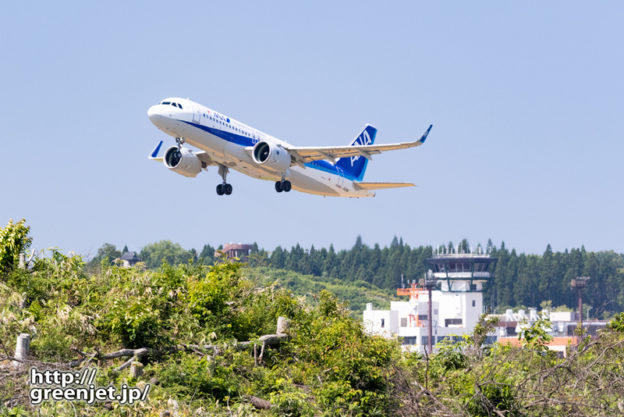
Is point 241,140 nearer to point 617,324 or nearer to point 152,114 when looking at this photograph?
point 152,114

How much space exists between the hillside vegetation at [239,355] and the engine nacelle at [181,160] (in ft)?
86.9

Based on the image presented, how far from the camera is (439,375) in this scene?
22656 mm

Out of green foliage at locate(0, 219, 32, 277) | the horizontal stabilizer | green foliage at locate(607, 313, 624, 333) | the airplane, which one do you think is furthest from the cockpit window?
green foliage at locate(607, 313, 624, 333)

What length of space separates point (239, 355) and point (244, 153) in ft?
101

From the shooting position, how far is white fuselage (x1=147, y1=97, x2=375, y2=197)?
4681 centimetres

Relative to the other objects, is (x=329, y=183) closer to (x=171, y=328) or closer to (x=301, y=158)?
(x=301, y=158)

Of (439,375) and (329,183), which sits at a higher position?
(329,183)

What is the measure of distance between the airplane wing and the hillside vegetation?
921 inches

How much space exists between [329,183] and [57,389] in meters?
43.5

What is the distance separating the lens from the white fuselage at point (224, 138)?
46812mm

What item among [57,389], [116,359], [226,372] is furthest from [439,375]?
[57,389]

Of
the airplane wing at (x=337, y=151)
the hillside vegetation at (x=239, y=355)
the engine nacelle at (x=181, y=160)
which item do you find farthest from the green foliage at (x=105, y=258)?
the airplane wing at (x=337, y=151)

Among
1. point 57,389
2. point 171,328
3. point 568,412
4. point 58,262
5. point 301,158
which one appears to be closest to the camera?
point 57,389

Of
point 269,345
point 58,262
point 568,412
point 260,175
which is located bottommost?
point 568,412
